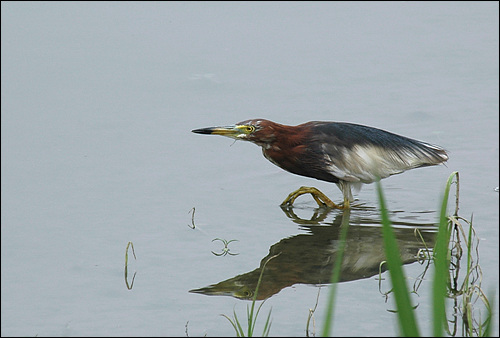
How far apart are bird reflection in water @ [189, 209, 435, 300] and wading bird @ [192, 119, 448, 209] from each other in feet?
1.01

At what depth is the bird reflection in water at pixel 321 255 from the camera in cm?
548

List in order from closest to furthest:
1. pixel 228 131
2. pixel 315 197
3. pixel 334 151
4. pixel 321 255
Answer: pixel 321 255 → pixel 228 131 → pixel 334 151 → pixel 315 197

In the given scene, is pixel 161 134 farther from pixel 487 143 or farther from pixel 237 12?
pixel 237 12

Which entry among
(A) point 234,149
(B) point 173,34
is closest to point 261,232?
(A) point 234,149

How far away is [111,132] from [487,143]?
3.66 meters

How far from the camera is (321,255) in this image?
6012 mm

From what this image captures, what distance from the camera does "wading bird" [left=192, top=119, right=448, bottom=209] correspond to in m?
6.70

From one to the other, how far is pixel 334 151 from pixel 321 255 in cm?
105

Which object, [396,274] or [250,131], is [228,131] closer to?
[250,131]

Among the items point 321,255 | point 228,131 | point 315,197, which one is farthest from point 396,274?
point 315,197

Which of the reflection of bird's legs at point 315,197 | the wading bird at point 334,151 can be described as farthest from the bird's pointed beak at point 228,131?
the reflection of bird's legs at point 315,197

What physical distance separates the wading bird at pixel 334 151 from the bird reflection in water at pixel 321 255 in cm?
31

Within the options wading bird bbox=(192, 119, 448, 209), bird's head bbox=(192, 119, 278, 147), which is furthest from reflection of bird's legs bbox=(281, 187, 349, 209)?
Answer: bird's head bbox=(192, 119, 278, 147)

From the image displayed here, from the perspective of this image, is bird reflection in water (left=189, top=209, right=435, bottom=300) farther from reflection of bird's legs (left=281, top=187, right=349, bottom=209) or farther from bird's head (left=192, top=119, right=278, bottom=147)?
bird's head (left=192, top=119, right=278, bottom=147)
